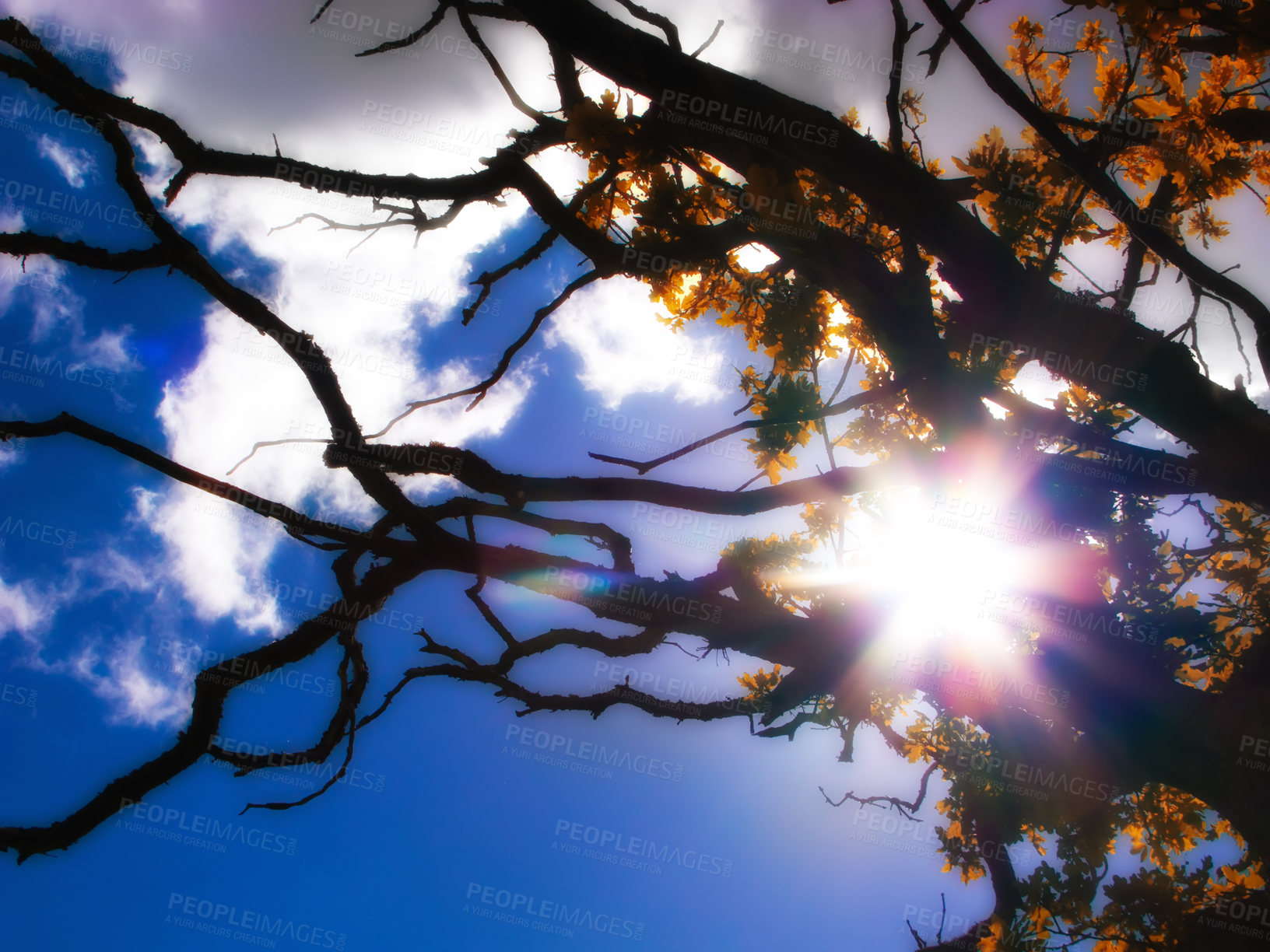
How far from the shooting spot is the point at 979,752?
Result: 5.31 m

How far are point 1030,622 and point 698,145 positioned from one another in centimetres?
491

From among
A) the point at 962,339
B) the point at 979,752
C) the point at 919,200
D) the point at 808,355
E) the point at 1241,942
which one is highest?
the point at 808,355

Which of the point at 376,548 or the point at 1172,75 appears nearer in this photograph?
the point at 376,548

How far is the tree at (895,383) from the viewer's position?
2752mm

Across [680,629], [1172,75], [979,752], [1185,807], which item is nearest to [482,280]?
[680,629]

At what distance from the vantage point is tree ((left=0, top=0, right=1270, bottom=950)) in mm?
2752

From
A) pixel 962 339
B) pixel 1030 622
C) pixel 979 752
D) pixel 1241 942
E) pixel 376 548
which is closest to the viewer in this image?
pixel 376 548

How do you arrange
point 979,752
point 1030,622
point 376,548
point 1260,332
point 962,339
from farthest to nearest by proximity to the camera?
point 979,752
point 1030,622
point 962,339
point 376,548
point 1260,332

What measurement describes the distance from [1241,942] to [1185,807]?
229 cm

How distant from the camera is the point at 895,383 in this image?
10.9 feet

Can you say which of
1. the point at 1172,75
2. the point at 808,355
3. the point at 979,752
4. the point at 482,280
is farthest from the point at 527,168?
the point at 979,752

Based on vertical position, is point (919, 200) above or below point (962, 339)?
above

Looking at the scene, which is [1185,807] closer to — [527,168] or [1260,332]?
[1260,332]

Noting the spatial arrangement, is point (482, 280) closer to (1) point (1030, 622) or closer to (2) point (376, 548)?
(2) point (376, 548)
